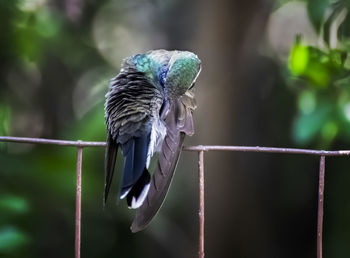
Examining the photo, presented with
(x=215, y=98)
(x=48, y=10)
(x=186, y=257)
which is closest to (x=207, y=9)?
(x=215, y=98)

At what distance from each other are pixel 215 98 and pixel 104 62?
2.70 ft

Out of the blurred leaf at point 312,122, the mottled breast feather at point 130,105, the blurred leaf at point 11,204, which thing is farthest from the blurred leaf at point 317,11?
the blurred leaf at point 11,204

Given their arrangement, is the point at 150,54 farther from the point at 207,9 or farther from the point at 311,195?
the point at 311,195

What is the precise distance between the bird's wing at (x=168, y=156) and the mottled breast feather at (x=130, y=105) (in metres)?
0.07

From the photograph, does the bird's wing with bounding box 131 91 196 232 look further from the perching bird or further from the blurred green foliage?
the blurred green foliage

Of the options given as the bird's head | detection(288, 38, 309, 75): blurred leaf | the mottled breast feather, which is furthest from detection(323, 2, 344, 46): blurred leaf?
the mottled breast feather

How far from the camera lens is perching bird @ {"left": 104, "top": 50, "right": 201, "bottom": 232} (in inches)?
72.5

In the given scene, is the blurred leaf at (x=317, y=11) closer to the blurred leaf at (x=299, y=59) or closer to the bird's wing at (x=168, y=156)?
the blurred leaf at (x=299, y=59)

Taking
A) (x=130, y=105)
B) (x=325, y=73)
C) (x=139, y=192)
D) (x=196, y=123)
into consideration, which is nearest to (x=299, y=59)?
(x=325, y=73)

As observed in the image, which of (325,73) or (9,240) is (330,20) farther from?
(9,240)

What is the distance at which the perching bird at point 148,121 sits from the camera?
1.84m

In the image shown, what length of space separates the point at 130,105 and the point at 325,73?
2.86 feet

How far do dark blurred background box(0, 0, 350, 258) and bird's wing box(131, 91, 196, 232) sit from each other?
2.46ft

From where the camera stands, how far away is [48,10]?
3758 mm
